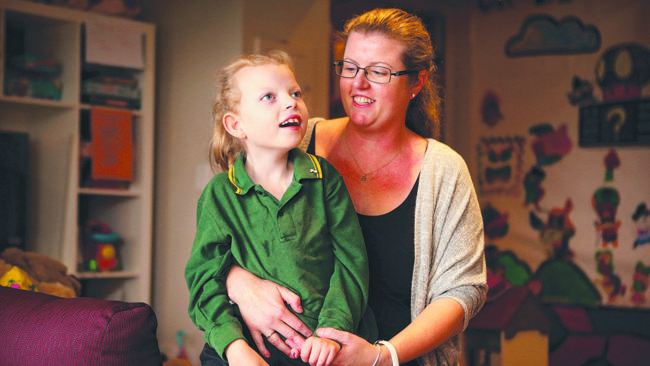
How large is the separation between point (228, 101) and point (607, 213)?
12.0 feet

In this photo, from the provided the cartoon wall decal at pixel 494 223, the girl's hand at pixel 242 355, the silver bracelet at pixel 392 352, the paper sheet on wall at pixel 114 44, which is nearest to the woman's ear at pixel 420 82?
the silver bracelet at pixel 392 352

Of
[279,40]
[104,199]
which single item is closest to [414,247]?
[279,40]

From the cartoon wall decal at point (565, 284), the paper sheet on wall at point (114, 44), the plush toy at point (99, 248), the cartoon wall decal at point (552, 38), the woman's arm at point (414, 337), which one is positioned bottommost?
the cartoon wall decal at point (565, 284)

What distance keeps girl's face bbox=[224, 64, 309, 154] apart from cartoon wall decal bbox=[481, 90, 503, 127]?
363 cm

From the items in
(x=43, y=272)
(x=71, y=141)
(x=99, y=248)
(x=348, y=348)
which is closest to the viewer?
(x=348, y=348)

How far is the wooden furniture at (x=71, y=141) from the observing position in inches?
123

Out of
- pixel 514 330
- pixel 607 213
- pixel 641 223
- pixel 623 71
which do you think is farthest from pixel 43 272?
pixel 623 71

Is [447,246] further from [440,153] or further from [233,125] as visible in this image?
[233,125]

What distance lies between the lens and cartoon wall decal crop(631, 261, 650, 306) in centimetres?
413

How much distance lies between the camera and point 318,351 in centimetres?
109

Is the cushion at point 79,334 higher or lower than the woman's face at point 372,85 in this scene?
lower

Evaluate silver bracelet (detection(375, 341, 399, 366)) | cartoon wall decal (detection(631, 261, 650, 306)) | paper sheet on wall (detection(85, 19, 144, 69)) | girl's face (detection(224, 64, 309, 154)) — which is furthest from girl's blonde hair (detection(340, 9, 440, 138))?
cartoon wall decal (detection(631, 261, 650, 306))

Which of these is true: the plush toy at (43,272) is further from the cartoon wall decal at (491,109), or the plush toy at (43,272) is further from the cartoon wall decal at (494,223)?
the cartoon wall decal at (491,109)

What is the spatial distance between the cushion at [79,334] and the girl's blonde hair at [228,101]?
1.47ft
